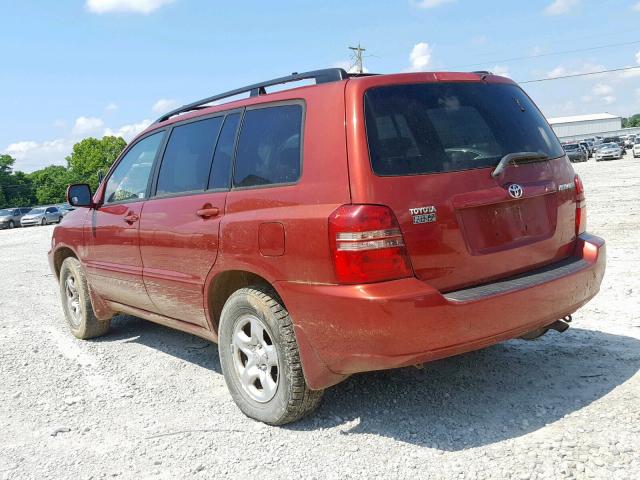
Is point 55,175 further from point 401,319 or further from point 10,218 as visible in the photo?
point 401,319

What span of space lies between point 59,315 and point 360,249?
5534mm

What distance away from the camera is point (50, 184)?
89938mm

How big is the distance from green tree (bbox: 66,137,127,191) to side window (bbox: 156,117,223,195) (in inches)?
3757

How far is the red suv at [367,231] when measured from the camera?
2912mm

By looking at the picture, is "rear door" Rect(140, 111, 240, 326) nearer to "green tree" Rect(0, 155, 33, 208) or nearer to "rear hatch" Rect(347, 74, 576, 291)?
"rear hatch" Rect(347, 74, 576, 291)

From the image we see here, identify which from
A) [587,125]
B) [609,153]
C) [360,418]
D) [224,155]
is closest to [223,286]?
[224,155]

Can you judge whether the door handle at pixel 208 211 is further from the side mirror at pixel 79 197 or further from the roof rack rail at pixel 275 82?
the side mirror at pixel 79 197

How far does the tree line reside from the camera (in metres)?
87.1

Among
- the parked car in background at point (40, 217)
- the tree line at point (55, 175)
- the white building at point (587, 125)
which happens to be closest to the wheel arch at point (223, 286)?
the parked car in background at point (40, 217)

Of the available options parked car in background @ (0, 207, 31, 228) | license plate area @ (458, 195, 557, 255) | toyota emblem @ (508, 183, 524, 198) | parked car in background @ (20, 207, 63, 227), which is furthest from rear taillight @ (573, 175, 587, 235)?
parked car in background @ (0, 207, 31, 228)

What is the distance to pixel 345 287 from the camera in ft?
9.56

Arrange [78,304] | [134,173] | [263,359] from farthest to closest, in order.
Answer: [78,304] → [134,173] → [263,359]

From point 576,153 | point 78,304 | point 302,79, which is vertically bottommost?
point 576,153

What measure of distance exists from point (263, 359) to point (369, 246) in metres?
1.11
